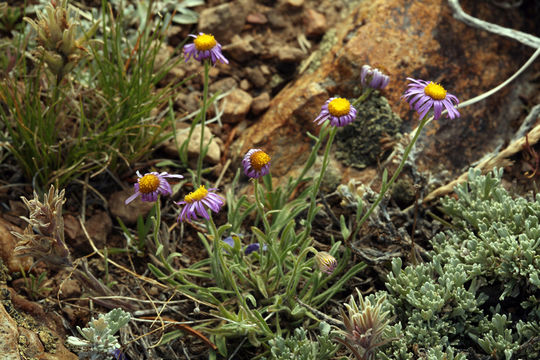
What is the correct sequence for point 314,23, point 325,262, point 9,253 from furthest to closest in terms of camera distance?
1. point 314,23
2. point 9,253
3. point 325,262

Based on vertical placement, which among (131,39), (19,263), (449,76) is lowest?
(19,263)

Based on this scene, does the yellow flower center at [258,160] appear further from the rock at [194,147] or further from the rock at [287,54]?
the rock at [287,54]

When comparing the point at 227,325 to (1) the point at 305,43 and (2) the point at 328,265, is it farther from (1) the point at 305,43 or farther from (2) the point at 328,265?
(1) the point at 305,43

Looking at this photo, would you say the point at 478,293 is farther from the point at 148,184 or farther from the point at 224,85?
the point at 224,85

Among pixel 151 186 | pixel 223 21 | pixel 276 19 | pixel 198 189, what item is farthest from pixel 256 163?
pixel 276 19

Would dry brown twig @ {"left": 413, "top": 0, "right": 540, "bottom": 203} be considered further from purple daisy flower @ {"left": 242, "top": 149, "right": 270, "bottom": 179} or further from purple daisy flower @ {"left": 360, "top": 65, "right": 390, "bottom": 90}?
purple daisy flower @ {"left": 242, "top": 149, "right": 270, "bottom": 179}

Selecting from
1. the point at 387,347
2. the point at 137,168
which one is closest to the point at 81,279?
the point at 137,168
